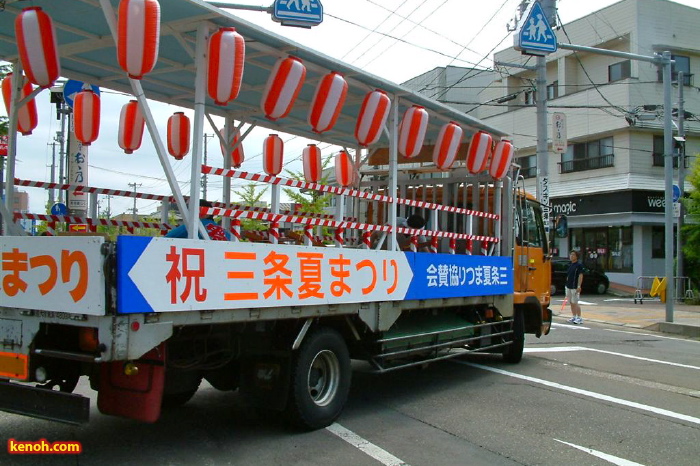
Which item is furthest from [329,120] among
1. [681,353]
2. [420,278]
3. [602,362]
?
[681,353]

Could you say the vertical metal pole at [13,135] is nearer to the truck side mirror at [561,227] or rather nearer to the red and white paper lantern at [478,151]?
the red and white paper lantern at [478,151]

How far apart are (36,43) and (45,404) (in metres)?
2.74

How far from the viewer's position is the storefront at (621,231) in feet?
87.0

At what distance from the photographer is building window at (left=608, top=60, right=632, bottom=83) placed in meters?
27.6

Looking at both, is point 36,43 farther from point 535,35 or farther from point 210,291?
point 535,35

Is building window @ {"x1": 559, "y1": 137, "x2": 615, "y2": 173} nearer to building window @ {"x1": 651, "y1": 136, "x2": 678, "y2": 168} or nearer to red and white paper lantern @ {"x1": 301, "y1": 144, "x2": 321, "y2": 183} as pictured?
building window @ {"x1": 651, "y1": 136, "x2": 678, "y2": 168}

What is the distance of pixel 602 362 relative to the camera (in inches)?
394

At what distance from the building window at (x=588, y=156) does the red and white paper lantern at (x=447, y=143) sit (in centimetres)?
2220

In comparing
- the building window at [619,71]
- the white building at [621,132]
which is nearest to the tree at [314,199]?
the white building at [621,132]

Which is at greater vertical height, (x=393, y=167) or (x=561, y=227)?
(x=393, y=167)

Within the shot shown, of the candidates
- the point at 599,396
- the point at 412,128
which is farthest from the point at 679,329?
the point at 412,128

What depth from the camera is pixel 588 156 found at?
2903 cm

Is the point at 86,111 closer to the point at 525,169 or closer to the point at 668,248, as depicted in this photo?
the point at 668,248

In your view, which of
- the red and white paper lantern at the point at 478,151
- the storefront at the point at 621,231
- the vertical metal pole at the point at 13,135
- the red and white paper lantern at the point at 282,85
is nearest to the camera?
the red and white paper lantern at the point at 282,85
